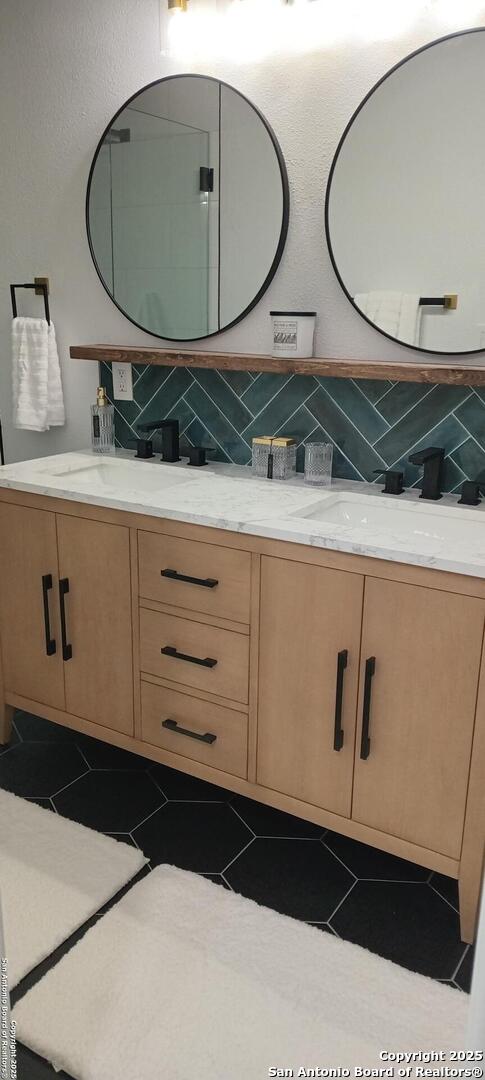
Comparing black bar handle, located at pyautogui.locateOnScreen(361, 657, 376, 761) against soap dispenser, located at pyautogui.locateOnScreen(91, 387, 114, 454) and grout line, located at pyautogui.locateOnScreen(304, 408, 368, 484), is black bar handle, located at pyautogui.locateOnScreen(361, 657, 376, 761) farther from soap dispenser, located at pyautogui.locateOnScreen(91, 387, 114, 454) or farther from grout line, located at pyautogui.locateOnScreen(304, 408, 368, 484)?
soap dispenser, located at pyautogui.locateOnScreen(91, 387, 114, 454)

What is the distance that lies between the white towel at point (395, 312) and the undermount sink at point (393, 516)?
420 millimetres

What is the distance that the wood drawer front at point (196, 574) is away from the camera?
1931 millimetres

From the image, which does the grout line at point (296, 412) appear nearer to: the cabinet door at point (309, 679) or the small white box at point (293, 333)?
the small white box at point (293, 333)

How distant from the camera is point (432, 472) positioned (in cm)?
211

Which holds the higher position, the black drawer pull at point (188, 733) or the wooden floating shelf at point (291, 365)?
the wooden floating shelf at point (291, 365)

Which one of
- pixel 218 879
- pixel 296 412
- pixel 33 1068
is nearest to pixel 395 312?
pixel 296 412

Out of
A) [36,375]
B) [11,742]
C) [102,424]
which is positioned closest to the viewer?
[11,742]

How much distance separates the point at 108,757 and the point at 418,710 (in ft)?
3.58

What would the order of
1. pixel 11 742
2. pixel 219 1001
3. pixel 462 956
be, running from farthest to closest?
pixel 11 742 → pixel 462 956 → pixel 219 1001

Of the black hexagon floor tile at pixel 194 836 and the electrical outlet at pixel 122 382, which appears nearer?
the black hexagon floor tile at pixel 194 836

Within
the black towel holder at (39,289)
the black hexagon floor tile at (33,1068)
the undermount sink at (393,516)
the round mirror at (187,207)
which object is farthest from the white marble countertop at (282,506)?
the black hexagon floor tile at (33,1068)

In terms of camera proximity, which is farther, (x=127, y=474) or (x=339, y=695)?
(x=127, y=474)

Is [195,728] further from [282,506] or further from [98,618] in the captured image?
[282,506]

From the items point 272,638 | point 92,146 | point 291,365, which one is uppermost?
point 92,146
